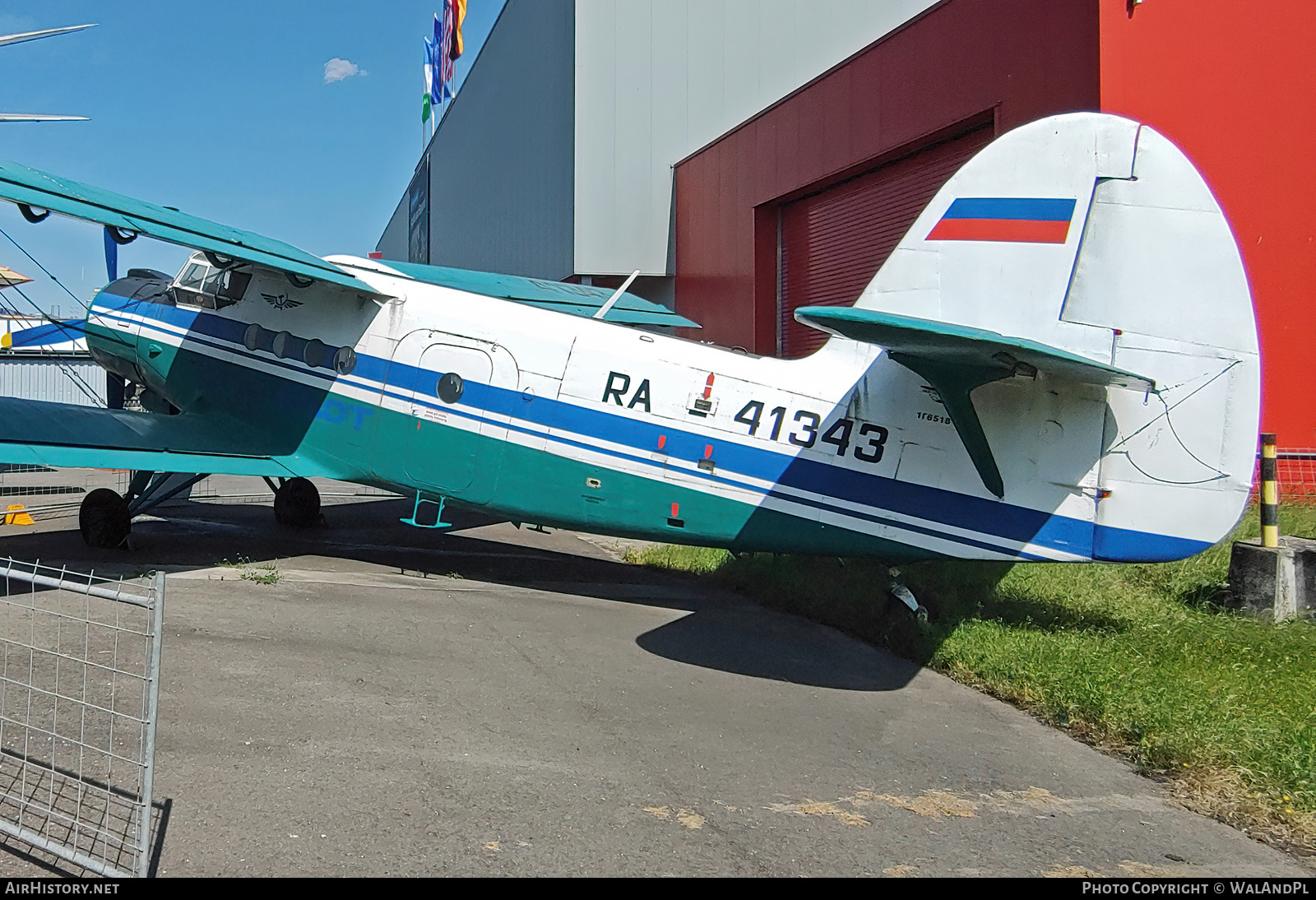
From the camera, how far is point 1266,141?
9.42 metres

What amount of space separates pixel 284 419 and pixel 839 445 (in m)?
5.64

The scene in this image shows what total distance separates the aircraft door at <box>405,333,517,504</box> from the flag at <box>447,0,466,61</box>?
126 feet

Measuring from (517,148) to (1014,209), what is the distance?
2188 cm

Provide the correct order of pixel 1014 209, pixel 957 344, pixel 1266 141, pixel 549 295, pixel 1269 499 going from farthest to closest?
1. pixel 549 295
2. pixel 1266 141
3. pixel 1269 499
4. pixel 1014 209
5. pixel 957 344

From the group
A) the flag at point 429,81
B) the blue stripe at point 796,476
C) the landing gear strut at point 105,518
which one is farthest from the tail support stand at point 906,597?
the flag at point 429,81

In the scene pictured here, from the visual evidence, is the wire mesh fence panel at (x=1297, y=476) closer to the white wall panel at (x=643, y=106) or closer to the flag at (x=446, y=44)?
the white wall panel at (x=643, y=106)

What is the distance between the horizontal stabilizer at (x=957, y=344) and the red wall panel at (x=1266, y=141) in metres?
5.08

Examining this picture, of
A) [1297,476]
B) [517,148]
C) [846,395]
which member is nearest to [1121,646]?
[846,395]

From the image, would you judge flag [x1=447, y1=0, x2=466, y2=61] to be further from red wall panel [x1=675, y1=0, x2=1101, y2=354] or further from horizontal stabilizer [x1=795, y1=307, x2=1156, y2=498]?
horizontal stabilizer [x1=795, y1=307, x2=1156, y2=498]

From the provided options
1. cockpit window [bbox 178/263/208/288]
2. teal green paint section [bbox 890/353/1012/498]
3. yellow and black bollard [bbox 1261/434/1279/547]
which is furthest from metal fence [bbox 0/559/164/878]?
yellow and black bollard [bbox 1261/434/1279/547]

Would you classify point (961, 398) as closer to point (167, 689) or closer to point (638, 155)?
point (167, 689)

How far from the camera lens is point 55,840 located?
3.26 meters

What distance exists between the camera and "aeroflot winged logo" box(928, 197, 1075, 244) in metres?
5.98

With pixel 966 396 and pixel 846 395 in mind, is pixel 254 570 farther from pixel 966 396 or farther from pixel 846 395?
pixel 966 396
